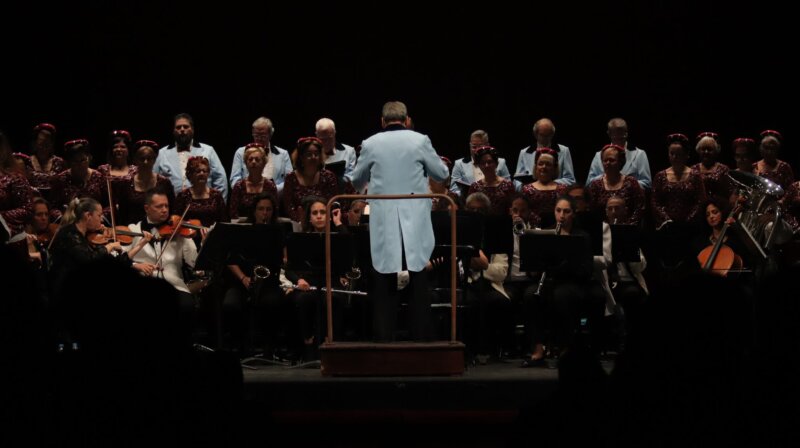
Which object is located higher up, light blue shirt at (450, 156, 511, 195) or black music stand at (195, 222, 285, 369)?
light blue shirt at (450, 156, 511, 195)

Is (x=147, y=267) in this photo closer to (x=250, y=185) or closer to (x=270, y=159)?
(x=250, y=185)

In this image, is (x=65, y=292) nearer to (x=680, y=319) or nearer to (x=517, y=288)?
(x=680, y=319)

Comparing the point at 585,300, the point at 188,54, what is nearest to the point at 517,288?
the point at 585,300

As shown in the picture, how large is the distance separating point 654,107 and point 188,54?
476 centimetres

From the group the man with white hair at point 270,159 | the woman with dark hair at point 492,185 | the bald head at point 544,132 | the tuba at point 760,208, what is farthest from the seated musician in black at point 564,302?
the man with white hair at point 270,159

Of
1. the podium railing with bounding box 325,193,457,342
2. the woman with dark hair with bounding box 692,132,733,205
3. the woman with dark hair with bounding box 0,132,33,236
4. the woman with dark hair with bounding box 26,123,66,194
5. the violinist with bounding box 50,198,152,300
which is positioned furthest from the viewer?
A: the woman with dark hair with bounding box 692,132,733,205

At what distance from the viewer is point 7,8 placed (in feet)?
33.1

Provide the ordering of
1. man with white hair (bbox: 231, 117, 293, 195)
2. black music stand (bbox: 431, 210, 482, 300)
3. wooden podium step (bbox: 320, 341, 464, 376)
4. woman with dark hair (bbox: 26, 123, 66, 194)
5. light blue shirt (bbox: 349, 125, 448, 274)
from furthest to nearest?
man with white hair (bbox: 231, 117, 293, 195), woman with dark hair (bbox: 26, 123, 66, 194), black music stand (bbox: 431, 210, 482, 300), light blue shirt (bbox: 349, 125, 448, 274), wooden podium step (bbox: 320, 341, 464, 376)

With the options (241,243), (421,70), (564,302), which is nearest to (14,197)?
(241,243)

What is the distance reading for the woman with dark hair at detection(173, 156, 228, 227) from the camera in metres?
7.72

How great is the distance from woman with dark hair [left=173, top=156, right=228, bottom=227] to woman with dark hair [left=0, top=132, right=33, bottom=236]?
108 cm

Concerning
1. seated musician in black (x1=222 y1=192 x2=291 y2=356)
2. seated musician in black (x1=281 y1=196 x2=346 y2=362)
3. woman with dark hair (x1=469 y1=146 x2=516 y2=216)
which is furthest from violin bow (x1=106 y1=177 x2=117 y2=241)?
woman with dark hair (x1=469 y1=146 x2=516 y2=216)

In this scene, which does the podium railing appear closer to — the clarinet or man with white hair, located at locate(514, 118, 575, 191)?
the clarinet

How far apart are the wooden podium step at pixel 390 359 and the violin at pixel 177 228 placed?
6.79ft
